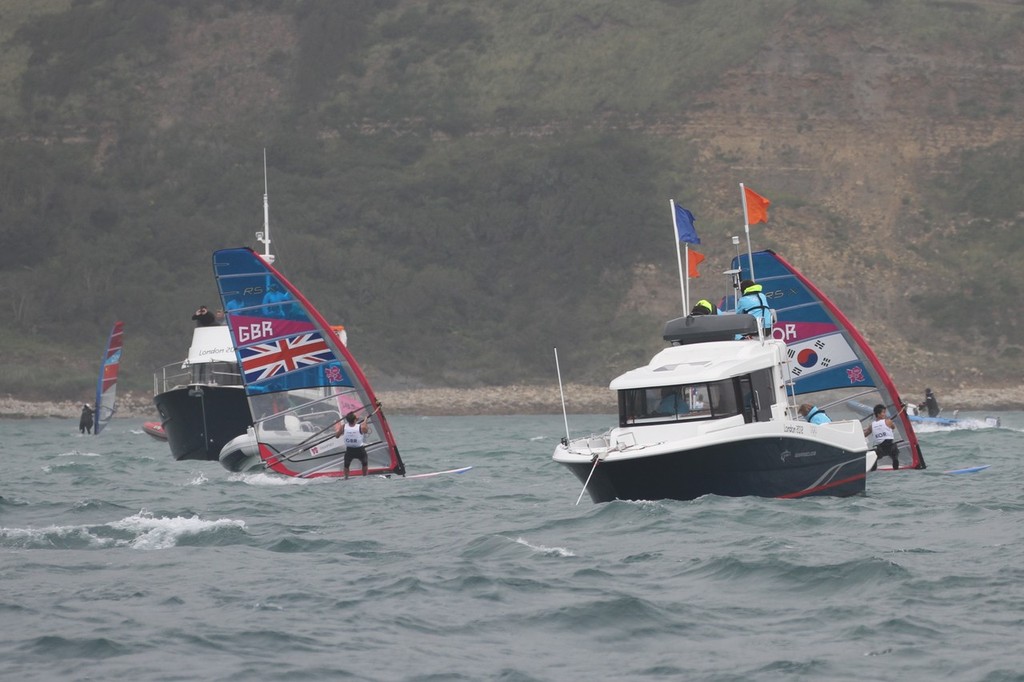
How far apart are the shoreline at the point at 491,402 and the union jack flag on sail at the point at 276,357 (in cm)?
7298

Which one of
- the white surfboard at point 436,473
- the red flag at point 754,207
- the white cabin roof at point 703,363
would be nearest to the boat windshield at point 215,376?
the white surfboard at point 436,473

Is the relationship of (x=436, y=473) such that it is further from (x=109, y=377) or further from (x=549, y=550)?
(x=109, y=377)

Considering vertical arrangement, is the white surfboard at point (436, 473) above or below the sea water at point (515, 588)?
below

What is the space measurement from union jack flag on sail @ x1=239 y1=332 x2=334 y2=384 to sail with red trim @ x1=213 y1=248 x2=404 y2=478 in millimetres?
21

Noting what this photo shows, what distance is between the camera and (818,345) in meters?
31.9

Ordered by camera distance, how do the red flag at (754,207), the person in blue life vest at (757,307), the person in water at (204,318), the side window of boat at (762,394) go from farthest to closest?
the person in water at (204,318) → the red flag at (754,207) → the person in blue life vest at (757,307) → the side window of boat at (762,394)

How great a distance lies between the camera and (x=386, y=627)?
50.8 feet

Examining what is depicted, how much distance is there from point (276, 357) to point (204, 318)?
33.0 ft

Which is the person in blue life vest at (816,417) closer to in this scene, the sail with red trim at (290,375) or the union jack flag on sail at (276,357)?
the sail with red trim at (290,375)

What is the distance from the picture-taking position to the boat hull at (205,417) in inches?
1649

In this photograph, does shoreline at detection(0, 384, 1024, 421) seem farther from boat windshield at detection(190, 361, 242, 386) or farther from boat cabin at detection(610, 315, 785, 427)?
boat cabin at detection(610, 315, 785, 427)

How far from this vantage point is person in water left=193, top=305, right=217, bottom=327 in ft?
138

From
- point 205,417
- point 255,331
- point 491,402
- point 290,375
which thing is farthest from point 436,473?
point 491,402

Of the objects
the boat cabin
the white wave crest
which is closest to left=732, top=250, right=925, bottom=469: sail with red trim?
the boat cabin
